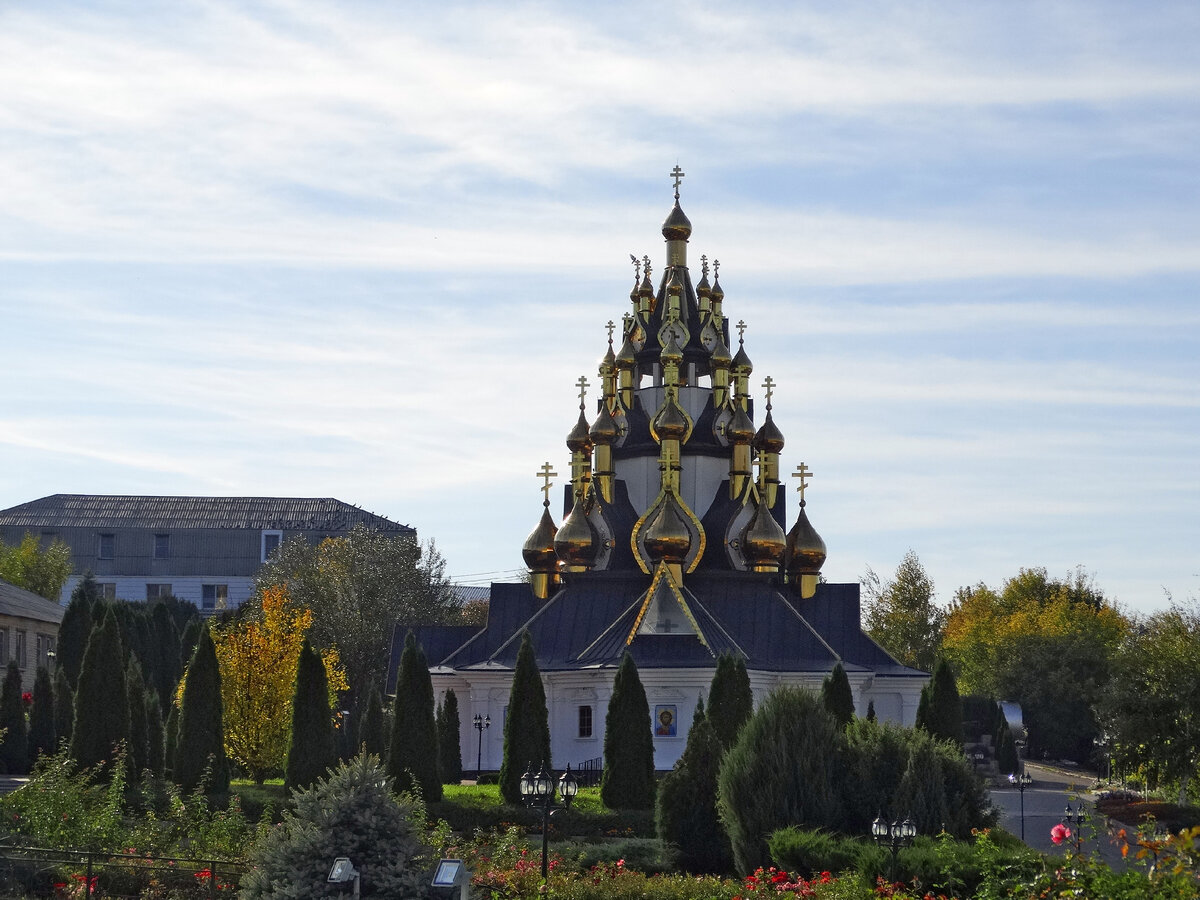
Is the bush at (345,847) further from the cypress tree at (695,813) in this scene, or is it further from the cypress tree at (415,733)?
the cypress tree at (415,733)

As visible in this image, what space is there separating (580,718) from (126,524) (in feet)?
157

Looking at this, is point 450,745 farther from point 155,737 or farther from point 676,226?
point 676,226

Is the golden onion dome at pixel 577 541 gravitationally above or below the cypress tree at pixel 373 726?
above

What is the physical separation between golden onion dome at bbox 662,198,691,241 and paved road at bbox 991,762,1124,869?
2123 cm

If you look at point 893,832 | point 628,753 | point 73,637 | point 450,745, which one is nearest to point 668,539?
point 450,745

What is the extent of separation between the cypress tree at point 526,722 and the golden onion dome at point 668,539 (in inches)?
477

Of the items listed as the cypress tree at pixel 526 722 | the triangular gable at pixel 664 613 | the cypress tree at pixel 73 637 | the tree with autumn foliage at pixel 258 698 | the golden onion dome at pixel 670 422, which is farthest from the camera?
the golden onion dome at pixel 670 422

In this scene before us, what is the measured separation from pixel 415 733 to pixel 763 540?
60.7 feet

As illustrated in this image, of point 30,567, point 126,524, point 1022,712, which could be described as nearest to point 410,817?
point 1022,712

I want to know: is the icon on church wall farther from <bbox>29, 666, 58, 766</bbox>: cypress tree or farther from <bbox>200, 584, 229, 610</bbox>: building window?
<bbox>200, 584, 229, 610</bbox>: building window

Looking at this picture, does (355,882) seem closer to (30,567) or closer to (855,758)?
(855,758)

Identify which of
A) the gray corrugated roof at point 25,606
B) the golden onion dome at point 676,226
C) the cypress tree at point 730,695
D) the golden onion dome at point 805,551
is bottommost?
the cypress tree at point 730,695

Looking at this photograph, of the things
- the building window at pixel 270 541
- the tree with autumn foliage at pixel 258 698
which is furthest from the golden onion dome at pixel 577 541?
the building window at pixel 270 541

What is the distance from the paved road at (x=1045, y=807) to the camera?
3153 centimetres
